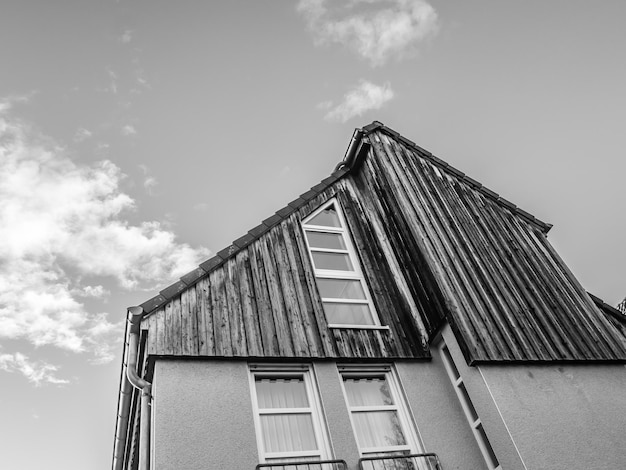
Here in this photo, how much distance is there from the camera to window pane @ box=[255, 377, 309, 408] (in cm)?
734

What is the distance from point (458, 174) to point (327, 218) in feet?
11.2

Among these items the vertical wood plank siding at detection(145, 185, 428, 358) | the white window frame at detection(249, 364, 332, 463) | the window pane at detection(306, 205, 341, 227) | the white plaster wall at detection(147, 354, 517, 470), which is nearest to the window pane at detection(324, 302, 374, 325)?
the vertical wood plank siding at detection(145, 185, 428, 358)

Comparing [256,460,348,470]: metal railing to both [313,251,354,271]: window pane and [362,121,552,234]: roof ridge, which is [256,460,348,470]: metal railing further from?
[362,121,552,234]: roof ridge

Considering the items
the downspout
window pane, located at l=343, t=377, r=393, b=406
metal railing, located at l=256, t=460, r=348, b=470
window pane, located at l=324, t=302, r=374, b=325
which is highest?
the downspout

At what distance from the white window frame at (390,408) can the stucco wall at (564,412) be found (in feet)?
4.62

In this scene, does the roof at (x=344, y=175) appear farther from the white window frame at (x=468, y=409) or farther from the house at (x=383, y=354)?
the white window frame at (x=468, y=409)

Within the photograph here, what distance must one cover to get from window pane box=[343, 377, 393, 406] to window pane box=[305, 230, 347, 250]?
3.16 meters

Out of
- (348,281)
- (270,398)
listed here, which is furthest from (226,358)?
(348,281)

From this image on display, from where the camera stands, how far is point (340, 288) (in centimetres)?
959

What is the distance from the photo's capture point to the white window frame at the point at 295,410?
669 centimetres

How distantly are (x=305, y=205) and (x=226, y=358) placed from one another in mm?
4506

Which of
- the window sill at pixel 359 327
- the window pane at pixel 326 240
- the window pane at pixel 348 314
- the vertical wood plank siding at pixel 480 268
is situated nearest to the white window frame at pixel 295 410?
the window sill at pixel 359 327

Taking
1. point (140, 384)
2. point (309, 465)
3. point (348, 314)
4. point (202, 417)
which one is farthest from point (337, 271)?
point (140, 384)

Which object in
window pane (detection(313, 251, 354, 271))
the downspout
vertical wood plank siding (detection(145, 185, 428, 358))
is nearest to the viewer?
vertical wood plank siding (detection(145, 185, 428, 358))
